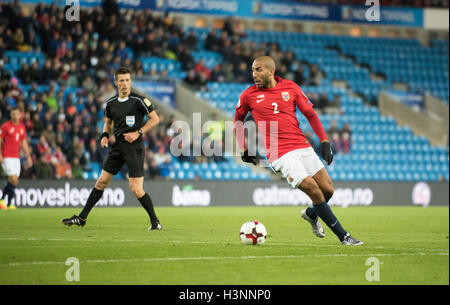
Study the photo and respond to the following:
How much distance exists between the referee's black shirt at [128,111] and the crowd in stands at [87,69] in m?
8.68

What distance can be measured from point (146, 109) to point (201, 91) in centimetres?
1488

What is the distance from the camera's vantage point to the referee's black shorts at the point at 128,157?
11469 millimetres

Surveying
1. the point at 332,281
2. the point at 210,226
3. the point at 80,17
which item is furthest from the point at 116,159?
the point at 80,17

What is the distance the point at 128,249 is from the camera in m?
8.80

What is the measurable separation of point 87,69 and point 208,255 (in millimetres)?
16011

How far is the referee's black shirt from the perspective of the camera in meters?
11.5

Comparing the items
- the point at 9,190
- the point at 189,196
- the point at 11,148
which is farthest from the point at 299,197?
the point at 11,148

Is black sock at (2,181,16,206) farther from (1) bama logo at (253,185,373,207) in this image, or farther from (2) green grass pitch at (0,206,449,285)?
(1) bama logo at (253,185,373,207)

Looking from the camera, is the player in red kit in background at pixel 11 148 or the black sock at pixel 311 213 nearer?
the black sock at pixel 311 213

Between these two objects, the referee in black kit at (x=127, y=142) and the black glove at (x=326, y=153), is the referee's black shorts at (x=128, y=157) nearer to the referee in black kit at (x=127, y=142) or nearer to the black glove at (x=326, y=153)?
the referee in black kit at (x=127, y=142)

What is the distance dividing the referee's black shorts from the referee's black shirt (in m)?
0.16
